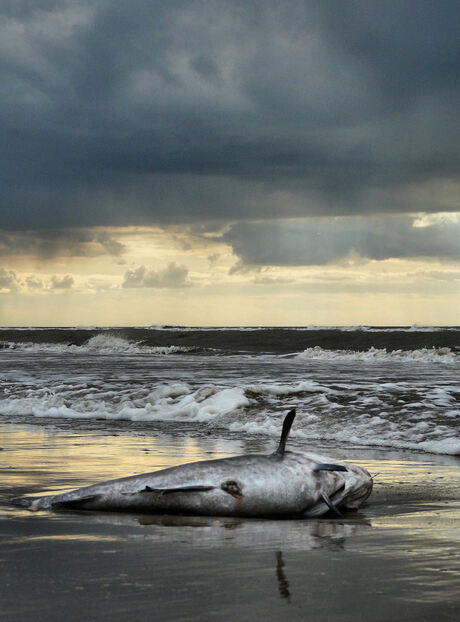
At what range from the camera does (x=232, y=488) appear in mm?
5203

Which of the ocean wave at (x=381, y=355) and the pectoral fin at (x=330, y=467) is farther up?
the ocean wave at (x=381, y=355)

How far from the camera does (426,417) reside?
34.9 ft

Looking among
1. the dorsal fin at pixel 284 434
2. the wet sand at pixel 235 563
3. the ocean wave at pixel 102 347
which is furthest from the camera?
the ocean wave at pixel 102 347

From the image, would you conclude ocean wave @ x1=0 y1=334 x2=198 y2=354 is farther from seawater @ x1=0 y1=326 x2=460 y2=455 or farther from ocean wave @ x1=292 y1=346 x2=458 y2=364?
seawater @ x1=0 y1=326 x2=460 y2=455

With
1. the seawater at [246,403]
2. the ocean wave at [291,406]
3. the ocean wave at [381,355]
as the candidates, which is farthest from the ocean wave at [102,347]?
the ocean wave at [291,406]

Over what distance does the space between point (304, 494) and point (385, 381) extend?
405 inches

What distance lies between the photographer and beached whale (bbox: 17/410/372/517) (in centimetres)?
518

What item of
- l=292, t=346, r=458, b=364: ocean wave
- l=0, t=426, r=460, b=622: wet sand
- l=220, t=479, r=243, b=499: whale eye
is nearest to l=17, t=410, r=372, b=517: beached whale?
l=220, t=479, r=243, b=499: whale eye

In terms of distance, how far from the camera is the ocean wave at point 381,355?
2867 centimetres

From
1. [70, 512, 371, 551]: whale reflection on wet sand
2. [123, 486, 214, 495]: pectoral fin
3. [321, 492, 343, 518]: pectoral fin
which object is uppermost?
[123, 486, 214, 495]: pectoral fin

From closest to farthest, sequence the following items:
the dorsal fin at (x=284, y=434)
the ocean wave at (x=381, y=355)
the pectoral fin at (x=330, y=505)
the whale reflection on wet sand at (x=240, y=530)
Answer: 1. the whale reflection on wet sand at (x=240, y=530)
2. the pectoral fin at (x=330, y=505)
3. the dorsal fin at (x=284, y=434)
4. the ocean wave at (x=381, y=355)

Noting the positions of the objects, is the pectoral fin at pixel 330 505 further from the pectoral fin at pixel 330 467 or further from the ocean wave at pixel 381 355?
the ocean wave at pixel 381 355

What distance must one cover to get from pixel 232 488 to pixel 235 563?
4.25 feet

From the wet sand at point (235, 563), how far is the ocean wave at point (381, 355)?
22657 millimetres
